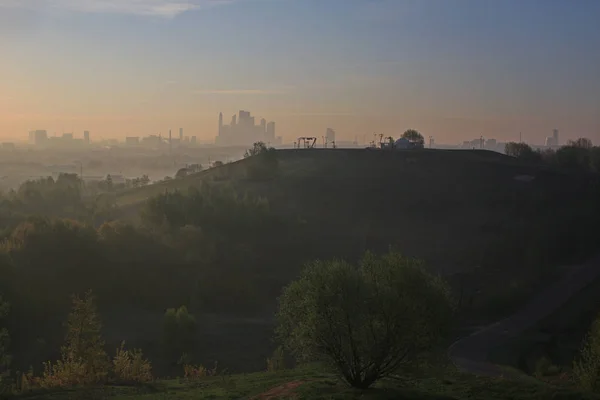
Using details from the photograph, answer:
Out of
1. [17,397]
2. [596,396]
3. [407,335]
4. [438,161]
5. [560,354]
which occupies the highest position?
[438,161]

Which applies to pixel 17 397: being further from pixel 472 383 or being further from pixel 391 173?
pixel 391 173

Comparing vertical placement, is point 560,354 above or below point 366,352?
below

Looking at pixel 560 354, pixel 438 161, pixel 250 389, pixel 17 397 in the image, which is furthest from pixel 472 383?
pixel 438 161

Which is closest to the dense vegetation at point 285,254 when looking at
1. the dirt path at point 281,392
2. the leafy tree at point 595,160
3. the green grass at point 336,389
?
Result: the green grass at point 336,389

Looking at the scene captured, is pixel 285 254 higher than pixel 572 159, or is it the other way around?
pixel 572 159

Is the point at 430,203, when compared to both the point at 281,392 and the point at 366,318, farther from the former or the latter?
the point at 281,392

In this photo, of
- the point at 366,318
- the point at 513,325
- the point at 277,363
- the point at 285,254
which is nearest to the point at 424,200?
the point at 285,254
